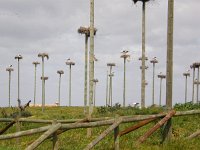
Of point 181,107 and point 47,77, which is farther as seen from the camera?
point 47,77

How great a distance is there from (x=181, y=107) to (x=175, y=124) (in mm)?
7775

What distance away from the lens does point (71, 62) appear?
97312mm

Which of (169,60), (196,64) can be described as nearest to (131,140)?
(169,60)

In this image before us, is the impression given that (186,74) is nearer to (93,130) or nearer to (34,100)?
(34,100)

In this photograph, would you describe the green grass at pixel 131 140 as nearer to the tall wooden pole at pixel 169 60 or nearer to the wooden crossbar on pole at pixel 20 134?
the tall wooden pole at pixel 169 60

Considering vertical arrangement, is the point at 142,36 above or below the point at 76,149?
above

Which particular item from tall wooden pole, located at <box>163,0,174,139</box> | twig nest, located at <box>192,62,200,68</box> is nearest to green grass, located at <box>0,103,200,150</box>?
tall wooden pole, located at <box>163,0,174,139</box>

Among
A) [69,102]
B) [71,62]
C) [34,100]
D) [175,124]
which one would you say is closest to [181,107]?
[175,124]

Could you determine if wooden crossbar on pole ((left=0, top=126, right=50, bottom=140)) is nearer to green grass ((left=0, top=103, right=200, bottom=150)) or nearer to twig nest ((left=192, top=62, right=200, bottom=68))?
green grass ((left=0, top=103, right=200, bottom=150))

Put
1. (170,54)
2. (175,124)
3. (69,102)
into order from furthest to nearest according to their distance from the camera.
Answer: (69,102) < (175,124) < (170,54)

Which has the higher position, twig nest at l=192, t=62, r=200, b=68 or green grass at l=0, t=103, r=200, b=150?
twig nest at l=192, t=62, r=200, b=68

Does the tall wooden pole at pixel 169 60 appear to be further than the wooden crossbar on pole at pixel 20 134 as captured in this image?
Yes

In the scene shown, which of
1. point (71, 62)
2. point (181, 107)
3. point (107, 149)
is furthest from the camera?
point (71, 62)

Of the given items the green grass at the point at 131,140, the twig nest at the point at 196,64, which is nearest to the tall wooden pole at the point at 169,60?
the green grass at the point at 131,140
